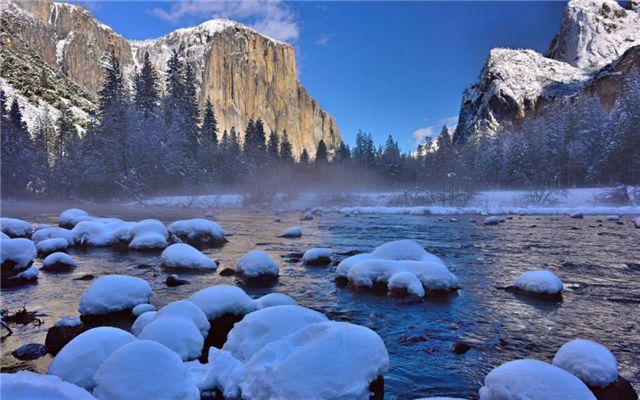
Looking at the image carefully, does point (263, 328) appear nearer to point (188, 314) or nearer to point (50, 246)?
point (188, 314)

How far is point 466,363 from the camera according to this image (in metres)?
4.24

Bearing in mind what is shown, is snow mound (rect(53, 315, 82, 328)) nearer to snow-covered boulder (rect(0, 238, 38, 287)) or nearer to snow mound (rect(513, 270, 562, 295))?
snow-covered boulder (rect(0, 238, 38, 287))

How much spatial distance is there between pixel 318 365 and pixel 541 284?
5484 mm

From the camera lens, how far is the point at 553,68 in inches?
4722

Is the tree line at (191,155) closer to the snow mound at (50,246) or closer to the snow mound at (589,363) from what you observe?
the snow mound at (50,246)

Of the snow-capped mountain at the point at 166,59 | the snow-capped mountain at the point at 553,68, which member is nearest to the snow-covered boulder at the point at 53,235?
the snow-capped mountain at the point at 166,59

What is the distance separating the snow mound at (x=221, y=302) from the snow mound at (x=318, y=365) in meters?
1.79

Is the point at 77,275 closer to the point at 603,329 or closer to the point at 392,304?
the point at 392,304

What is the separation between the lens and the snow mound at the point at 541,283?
22.1ft

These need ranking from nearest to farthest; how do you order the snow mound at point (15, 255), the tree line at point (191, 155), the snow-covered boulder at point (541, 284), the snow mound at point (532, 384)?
the snow mound at point (532, 384), the snow-covered boulder at point (541, 284), the snow mound at point (15, 255), the tree line at point (191, 155)

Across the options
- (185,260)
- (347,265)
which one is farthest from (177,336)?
(185,260)

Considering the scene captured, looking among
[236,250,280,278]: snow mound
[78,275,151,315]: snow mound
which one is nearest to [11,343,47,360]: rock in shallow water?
[78,275,151,315]: snow mound

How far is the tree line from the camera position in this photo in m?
41.9

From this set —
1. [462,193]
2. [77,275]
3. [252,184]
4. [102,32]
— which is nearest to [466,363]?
[77,275]
